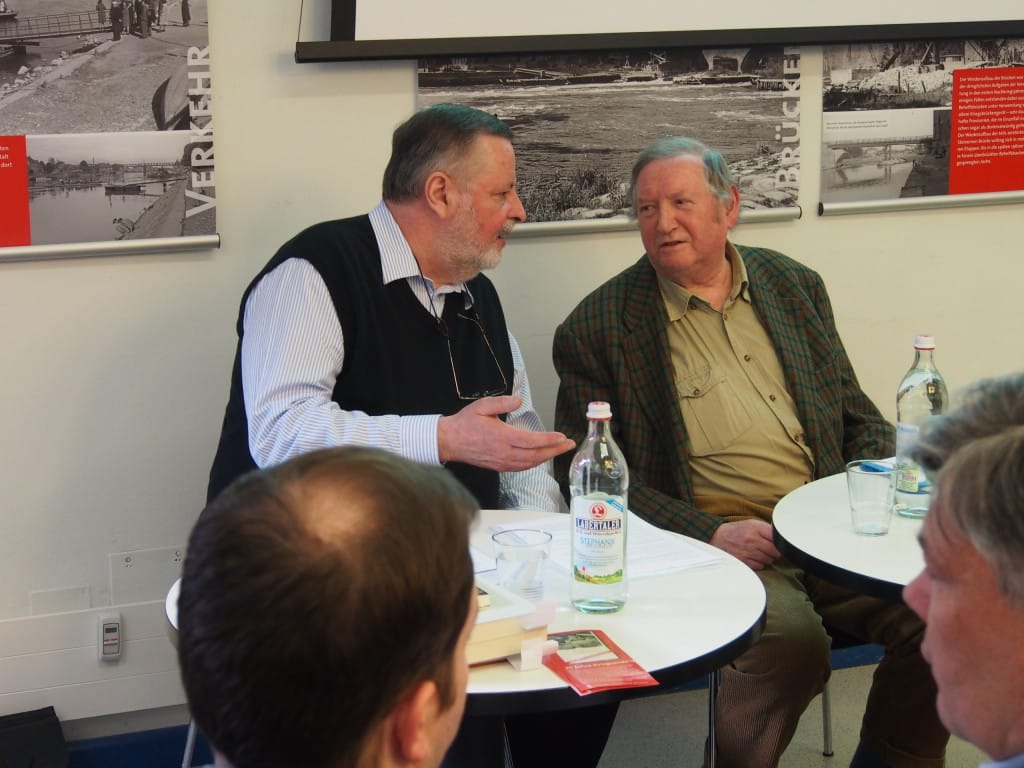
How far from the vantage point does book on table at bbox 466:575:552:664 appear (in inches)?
59.4

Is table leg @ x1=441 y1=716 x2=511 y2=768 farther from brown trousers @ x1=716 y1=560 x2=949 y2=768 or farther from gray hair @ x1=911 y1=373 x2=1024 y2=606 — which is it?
gray hair @ x1=911 y1=373 x2=1024 y2=606

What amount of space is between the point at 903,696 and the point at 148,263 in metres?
1.99

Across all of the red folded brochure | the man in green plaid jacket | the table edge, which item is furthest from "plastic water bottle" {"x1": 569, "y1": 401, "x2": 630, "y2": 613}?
the man in green plaid jacket

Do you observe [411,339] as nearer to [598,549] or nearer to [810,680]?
[598,549]

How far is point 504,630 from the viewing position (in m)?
1.52

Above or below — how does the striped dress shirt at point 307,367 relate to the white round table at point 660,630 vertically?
above

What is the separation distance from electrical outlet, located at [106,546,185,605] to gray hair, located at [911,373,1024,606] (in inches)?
85.6

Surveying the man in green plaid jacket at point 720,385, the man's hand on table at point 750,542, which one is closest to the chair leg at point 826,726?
the man in green plaid jacket at point 720,385

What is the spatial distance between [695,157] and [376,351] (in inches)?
40.7

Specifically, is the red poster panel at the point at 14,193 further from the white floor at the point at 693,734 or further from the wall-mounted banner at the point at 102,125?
the white floor at the point at 693,734

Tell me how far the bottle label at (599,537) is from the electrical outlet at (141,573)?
146cm

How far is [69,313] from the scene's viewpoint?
2725mm

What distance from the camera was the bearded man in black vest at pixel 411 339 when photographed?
2.22 m

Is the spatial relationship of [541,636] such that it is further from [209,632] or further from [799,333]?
[799,333]
